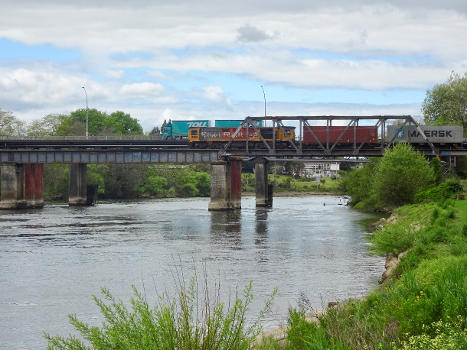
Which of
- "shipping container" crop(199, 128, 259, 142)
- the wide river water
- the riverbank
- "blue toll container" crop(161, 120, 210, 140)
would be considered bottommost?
the wide river water

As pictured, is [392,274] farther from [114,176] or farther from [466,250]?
[114,176]

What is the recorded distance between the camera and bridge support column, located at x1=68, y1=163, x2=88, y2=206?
109 metres

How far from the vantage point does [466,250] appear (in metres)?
22.2

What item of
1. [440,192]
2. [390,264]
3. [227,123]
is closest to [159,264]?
[390,264]

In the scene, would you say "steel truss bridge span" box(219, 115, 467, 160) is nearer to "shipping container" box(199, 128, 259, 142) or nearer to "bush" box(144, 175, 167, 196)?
"shipping container" box(199, 128, 259, 142)

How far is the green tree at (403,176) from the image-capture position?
68.2 m

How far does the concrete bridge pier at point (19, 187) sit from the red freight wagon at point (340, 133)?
42.8 m

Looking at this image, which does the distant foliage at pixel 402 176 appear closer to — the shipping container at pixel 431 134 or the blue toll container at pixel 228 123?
the shipping container at pixel 431 134

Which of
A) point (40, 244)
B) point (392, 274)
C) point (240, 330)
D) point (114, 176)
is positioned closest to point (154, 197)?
point (114, 176)

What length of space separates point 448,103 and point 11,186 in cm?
7164

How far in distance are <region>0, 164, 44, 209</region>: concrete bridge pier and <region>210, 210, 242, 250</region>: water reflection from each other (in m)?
37.5

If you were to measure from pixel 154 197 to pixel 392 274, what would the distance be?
4911 inches

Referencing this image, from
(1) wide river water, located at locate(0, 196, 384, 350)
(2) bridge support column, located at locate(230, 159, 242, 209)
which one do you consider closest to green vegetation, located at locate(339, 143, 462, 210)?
(1) wide river water, located at locate(0, 196, 384, 350)

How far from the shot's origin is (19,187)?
10112 cm
